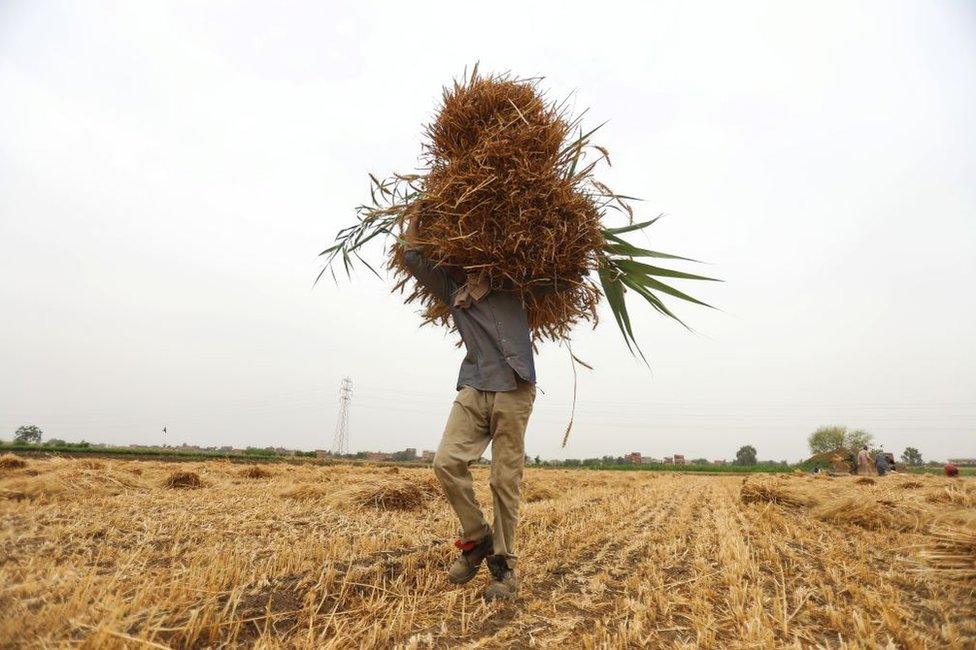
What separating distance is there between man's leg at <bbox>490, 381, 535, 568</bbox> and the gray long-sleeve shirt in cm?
10

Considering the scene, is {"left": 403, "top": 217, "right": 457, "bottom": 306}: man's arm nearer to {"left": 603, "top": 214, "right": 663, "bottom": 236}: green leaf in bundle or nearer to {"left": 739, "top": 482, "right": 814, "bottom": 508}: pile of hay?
{"left": 603, "top": 214, "right": 663, "bottom": 236}: green leaf in bundle

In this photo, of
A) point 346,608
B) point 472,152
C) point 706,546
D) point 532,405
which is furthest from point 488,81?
point 706,546

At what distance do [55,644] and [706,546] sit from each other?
3.76 metres

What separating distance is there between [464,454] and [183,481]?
585 centimetres

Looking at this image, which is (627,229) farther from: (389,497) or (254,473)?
(254,473)

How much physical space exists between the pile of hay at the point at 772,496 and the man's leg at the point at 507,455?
488cm

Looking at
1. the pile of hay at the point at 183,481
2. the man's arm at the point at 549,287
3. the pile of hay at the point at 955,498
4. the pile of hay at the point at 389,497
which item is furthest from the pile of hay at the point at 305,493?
the pile of hay at the point at 955,498

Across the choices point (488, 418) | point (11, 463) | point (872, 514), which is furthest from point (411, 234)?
point (11, 463)

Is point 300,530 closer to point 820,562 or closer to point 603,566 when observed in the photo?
point 603,566

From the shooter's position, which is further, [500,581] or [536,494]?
[536,494]

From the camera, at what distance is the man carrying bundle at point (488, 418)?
8.86 feet

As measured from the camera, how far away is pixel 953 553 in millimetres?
2352

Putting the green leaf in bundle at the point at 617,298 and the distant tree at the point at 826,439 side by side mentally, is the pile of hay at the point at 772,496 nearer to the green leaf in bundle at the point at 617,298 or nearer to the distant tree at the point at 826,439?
the green leaf in bundle at the point at 617,298

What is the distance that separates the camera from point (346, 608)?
7.25 feet
